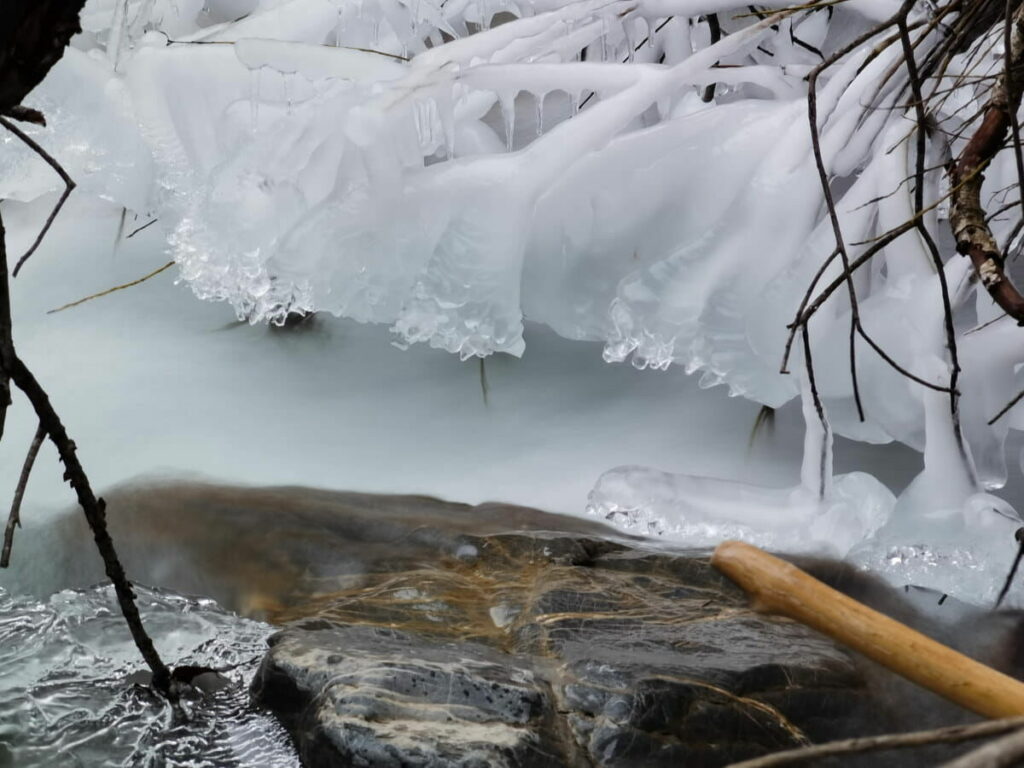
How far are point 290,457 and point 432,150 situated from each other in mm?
810

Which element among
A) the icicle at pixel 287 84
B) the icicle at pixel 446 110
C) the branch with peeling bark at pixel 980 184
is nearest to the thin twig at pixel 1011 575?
the branch with peeling bark at pixel 980 184

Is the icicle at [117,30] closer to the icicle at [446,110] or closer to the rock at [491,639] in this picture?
the icicle at [446,110]

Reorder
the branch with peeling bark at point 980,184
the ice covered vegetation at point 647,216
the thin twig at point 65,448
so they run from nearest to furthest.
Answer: the thin twig at point 65,448
the branch with peeling bark at point 980,184
the ice covered vegetation at point 647,216

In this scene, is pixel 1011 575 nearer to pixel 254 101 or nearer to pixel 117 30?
pixel 254 101

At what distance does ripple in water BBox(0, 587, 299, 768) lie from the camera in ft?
5.66

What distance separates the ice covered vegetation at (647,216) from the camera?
2.25 metres

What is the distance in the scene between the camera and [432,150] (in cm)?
288

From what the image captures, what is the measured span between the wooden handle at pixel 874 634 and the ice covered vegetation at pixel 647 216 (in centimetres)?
54

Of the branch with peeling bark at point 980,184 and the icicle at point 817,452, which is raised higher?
the branch with peeling bark at point 980,184

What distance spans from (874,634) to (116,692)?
1152 millimetres


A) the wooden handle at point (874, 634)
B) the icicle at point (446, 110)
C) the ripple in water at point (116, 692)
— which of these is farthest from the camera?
the icicle at point (446, 110)

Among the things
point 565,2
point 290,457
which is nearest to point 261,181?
point 290,457

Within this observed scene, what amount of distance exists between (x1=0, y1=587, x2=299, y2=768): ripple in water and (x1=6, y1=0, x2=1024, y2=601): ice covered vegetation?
2.51ft

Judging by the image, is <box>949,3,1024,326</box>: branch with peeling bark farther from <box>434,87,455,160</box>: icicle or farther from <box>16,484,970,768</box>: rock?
<box>434,87,455,160</box>: icicle
